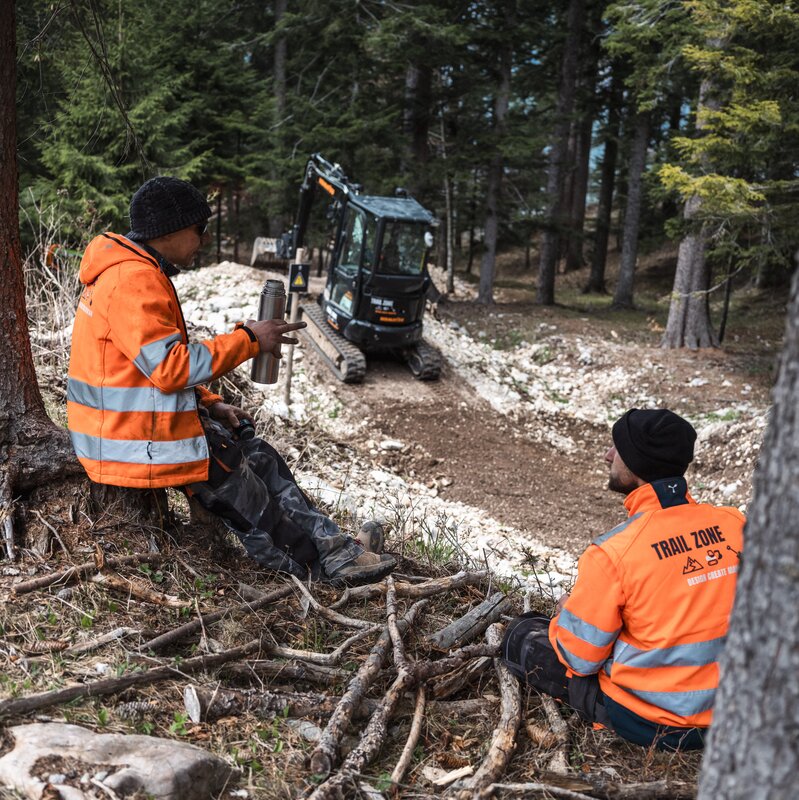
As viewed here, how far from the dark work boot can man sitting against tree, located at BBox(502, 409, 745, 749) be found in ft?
3.63

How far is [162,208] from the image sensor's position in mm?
3221

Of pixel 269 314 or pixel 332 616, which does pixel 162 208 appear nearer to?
Answer: pixel 269 314

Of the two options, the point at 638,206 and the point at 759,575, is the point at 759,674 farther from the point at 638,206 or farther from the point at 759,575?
the point at 638,206

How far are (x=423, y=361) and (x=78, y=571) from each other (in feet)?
32.3

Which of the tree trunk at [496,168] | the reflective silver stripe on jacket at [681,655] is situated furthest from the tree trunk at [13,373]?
the tree trunk at [496,168]

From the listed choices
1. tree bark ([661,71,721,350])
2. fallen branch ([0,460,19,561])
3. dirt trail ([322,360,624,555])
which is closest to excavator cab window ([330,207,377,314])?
dirt trail ([322,360,624,555])

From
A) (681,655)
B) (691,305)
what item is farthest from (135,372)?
(691,305)

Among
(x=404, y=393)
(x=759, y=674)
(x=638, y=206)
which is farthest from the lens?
(x=638, y=206)

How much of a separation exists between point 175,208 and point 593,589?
218 cm

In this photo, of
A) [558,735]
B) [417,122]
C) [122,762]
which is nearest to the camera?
[122,762]

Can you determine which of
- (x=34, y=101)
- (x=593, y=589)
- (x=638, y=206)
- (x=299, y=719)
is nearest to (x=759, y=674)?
(x=593, y=589)

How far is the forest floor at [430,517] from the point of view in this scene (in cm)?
259

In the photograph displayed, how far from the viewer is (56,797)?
1987 mm

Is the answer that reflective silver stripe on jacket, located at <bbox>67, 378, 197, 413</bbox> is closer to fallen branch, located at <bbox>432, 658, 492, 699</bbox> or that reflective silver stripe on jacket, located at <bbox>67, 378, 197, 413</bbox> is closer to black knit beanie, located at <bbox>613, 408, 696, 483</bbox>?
fallen branch, located at <bbox>432, 658, 492, 699</bbox>
